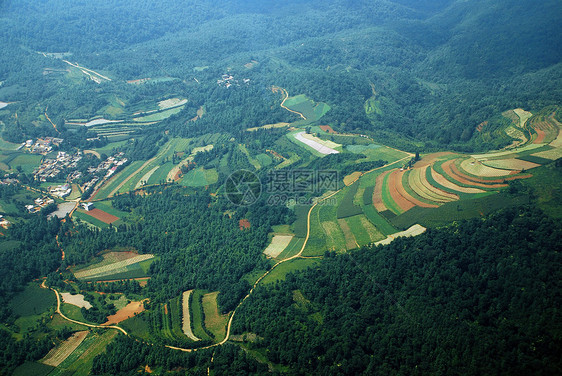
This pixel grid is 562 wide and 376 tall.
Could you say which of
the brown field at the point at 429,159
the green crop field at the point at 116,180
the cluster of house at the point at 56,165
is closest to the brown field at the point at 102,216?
the green crop field at the point at 116,180

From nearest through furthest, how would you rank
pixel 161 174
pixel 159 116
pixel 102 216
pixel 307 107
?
pixel 102 216 → pixel 161 174 → pixel 307 107 → pixel 159 116

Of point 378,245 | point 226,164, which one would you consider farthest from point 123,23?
point 378,245

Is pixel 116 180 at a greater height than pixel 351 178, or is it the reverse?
pixel 351 178

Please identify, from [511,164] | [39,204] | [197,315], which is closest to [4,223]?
[39,204]

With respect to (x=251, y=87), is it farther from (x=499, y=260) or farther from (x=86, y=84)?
(x=499, y=260)

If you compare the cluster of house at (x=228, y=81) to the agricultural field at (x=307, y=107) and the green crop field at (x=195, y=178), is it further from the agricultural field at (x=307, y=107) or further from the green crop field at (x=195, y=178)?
the green crop field at (x=195, y=178)

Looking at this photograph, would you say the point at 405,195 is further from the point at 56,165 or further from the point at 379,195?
the point at 56,165

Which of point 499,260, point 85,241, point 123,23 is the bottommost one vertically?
point 85,241
